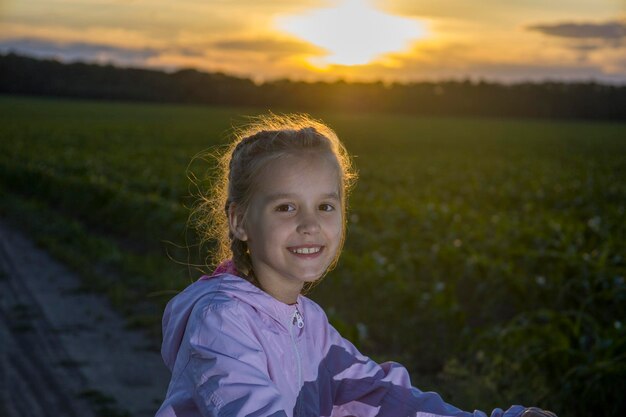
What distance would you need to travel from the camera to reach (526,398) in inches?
172

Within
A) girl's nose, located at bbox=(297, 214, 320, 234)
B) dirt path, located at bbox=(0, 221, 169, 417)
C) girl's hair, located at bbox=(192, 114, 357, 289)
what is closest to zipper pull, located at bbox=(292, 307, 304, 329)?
girl's hair, located at bbox=(192, 114, 357, 289)

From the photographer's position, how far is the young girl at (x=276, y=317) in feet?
6.41

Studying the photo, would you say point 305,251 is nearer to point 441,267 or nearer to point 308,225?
point 308,225

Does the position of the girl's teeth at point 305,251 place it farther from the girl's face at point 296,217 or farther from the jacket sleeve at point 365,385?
the jacket sleeve at point 365,385

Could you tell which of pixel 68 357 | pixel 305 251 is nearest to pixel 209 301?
pixel 305 251

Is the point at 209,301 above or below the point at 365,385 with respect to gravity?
above

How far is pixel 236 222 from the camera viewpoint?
2.41 metres

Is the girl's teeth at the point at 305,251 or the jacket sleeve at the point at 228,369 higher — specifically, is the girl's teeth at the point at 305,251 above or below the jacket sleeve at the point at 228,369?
above

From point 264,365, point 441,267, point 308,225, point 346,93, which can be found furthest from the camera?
point 346,93

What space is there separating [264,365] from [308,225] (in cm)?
40

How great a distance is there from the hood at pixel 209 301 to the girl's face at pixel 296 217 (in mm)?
108

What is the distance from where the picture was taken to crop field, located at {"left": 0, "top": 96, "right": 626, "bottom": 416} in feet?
15.0

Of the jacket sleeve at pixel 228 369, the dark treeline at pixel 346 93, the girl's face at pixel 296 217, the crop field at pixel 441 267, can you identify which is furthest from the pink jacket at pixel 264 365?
the dark treeline at pixel 346 93

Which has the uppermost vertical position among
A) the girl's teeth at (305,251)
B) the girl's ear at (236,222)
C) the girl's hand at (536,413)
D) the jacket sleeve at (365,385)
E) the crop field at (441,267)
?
the girl's ear at (236,222)
